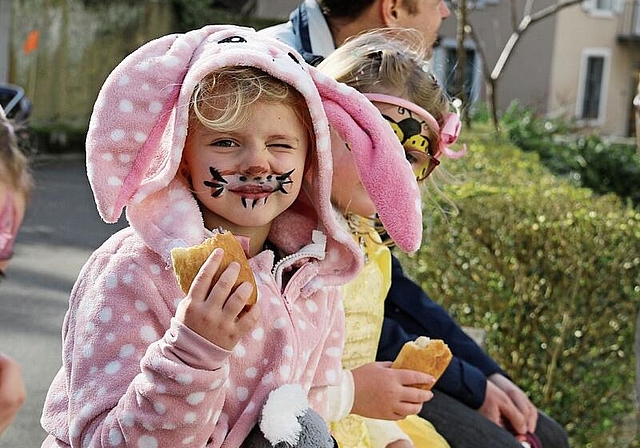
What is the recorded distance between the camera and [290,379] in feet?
7.25

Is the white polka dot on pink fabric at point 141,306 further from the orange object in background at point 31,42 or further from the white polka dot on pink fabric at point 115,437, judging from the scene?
the orange object in background at point 31,42

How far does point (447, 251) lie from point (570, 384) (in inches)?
A: 32.9

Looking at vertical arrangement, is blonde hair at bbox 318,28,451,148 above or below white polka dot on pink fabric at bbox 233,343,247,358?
above

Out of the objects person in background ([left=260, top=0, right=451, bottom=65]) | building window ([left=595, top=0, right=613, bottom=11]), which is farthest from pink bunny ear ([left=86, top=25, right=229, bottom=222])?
building window ([left=595, top=0, right=613, bottom=11])

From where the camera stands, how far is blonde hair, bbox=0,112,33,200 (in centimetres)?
200

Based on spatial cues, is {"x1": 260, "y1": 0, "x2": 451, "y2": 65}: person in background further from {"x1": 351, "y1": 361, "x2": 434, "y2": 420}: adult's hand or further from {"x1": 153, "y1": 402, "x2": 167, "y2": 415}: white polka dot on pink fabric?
{"x1": 153, "y1": 402, "x2": 167, "y2": 415}: white polka dot on pink fabric

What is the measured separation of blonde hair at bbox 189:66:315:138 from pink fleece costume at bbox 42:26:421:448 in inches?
1.3

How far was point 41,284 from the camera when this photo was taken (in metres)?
8.80

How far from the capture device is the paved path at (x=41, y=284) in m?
5.91

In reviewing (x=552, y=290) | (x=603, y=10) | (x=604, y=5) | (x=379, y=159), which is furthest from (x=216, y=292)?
(x=604, y=5)

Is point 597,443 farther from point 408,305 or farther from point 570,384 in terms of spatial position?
point 408,305

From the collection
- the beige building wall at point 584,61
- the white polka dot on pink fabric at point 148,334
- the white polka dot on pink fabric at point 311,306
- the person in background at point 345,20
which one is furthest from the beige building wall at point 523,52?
the white polka dot on pink fabric at point 148,334

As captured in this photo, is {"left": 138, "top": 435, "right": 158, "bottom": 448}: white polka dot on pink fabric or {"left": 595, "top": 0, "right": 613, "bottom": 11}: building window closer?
{"left": 138, "top": 435, "right": 158, "bottom": 448}: white polka dot on pink fabric

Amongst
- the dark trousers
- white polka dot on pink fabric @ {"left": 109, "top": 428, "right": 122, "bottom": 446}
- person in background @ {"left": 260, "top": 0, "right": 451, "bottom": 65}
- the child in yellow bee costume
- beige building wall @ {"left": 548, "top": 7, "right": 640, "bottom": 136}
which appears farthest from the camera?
beige building wall @ {"left": 548, "top": 7, "right": 640, "bottom": 136}
